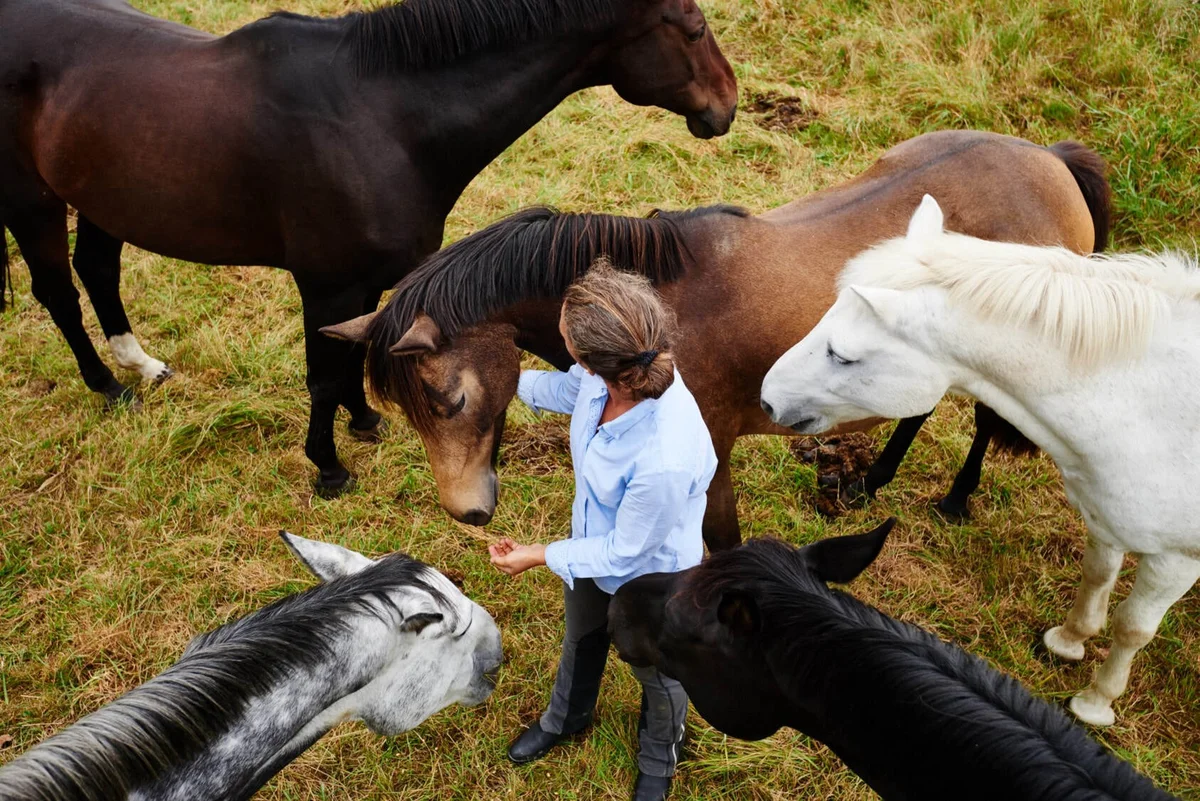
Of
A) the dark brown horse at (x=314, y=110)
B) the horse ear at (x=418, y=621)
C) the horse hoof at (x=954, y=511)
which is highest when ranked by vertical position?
the dark brown horse at (x=314, y=110)

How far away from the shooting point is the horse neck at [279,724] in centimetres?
199

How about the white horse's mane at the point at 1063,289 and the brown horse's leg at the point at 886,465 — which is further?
the brown horse's leg at the point at 886,465

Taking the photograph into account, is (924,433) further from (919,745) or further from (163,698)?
(163,698)

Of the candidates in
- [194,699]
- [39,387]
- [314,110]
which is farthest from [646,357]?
[39,387]

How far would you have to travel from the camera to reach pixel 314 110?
10.6 feet

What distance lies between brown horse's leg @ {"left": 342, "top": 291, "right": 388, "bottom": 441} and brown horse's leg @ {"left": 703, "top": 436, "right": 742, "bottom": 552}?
5.78ft

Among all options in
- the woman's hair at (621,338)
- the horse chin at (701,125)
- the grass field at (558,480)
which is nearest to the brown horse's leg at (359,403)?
the grass field at (558,480)

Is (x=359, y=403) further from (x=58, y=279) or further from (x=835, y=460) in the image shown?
(x=835, y=460)

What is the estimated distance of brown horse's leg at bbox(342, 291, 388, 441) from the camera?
3988mm

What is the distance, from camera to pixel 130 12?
378cm

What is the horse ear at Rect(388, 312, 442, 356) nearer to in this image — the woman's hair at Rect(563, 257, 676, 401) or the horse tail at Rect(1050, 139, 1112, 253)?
the woman's hair at Rect(563, 257, 676, 401)

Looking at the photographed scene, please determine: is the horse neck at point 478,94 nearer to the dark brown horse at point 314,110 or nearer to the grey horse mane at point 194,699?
the dark brown horse at point 314,110

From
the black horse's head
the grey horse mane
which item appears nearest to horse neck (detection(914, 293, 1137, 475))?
the black horse's head

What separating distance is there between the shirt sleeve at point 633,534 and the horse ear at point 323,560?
2.01 ft
